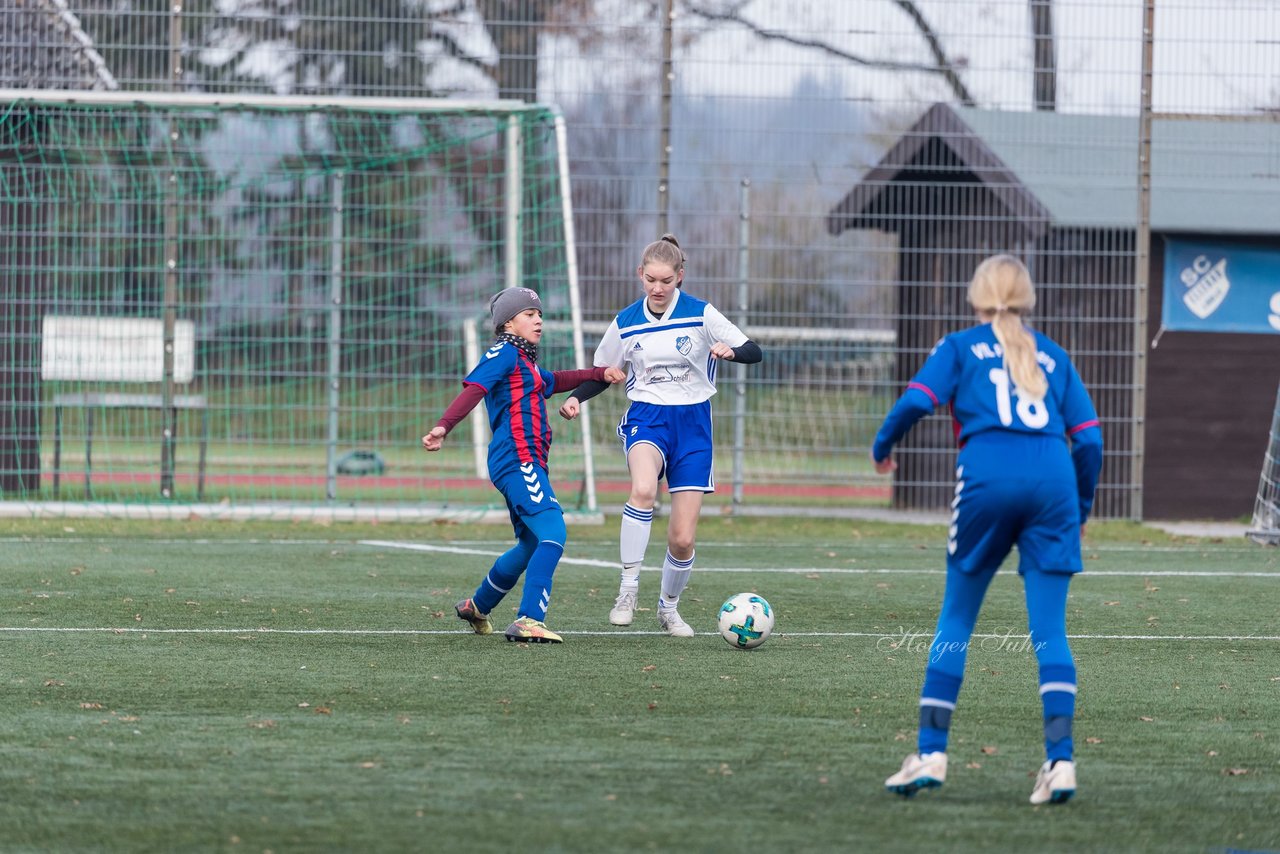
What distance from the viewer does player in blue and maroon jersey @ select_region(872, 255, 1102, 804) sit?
4621 millimetres

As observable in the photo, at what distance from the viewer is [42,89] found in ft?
48.1

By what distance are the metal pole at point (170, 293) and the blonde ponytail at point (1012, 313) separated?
35.1ft

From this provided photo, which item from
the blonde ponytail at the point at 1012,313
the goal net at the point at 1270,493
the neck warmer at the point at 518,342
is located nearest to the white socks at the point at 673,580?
the neck warmer at the point at 518,342

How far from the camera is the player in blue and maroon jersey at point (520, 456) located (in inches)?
292

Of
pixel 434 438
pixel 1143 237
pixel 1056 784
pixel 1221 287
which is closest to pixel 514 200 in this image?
pixel 1143 237

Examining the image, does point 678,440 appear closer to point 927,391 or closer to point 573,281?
point 927,391

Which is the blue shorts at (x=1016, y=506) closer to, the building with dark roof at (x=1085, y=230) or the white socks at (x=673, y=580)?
the white socks at (x=673, y=580)

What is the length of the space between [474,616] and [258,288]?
8212mm

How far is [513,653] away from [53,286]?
367 inches

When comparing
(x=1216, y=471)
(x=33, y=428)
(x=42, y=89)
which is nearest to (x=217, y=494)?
(x=33, y=428)

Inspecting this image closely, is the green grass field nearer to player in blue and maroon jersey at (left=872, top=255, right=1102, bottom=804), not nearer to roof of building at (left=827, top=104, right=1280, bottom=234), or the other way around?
player in blue and maroon jersey at (left=872, top=255, right=1102, bottom=804)

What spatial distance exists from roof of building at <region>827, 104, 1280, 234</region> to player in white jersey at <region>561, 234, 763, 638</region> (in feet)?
22.0

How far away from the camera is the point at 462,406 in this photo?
7.34 m

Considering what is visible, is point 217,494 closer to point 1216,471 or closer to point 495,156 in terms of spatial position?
point 495,156
